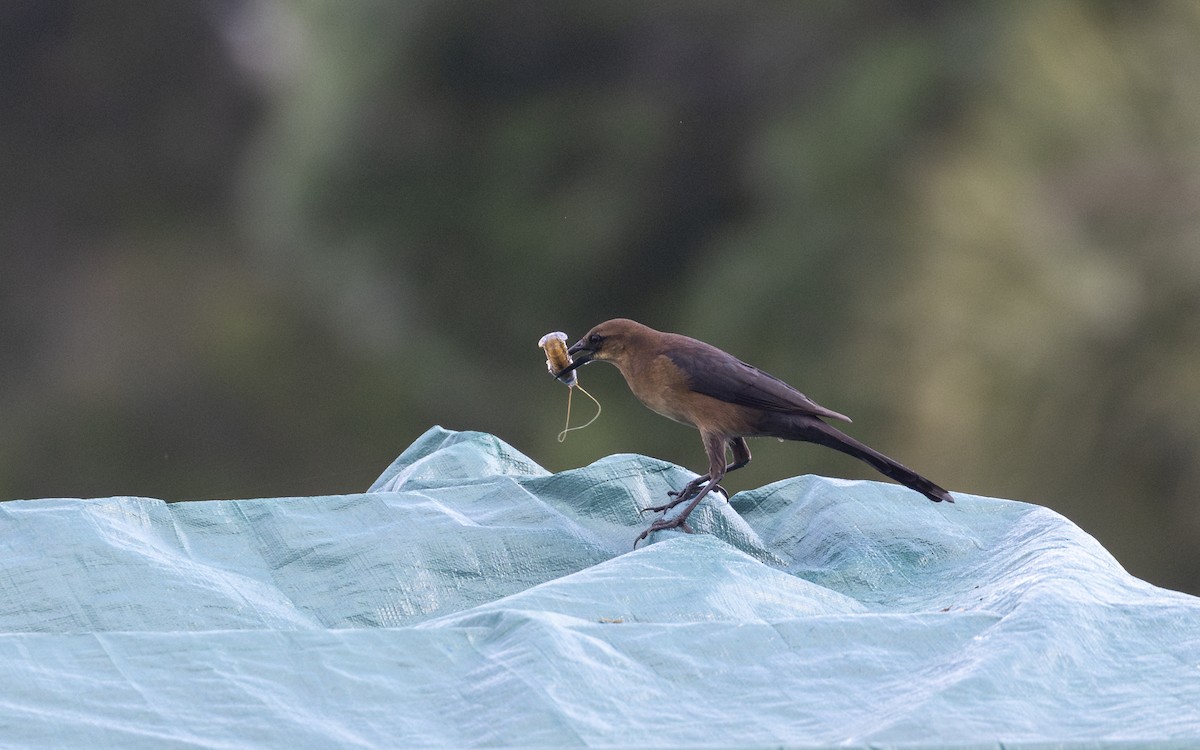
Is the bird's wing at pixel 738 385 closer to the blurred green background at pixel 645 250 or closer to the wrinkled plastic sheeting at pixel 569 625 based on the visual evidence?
the wrinkled plastic sheeting at pixel 569 625

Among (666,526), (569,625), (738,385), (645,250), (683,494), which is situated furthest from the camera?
(645,250)

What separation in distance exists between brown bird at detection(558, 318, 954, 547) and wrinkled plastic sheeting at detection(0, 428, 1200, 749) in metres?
0.15

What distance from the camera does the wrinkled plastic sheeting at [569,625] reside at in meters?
1.45

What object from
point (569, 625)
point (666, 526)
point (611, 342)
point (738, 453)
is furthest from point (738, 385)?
point (569, 625)

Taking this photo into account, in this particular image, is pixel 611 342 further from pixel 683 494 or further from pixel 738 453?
pixel 683 494

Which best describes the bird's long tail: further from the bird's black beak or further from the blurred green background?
the blurred green background

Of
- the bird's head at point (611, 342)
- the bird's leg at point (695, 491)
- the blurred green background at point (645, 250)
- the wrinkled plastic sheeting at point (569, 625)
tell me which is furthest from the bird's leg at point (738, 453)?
the blurred green background at point (645, 250)

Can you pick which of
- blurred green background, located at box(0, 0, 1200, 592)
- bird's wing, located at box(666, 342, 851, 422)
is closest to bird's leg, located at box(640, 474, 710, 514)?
bird's wing, located at box(666, 342, 851, 422)

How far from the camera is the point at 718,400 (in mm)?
2801

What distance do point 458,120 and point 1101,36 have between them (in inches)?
130

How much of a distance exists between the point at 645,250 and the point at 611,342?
12.3 ft

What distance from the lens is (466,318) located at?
7480 millimetres

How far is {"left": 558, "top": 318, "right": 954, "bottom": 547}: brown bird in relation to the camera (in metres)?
2.69

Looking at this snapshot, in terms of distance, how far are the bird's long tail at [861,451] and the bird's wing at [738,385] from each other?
0.03m
